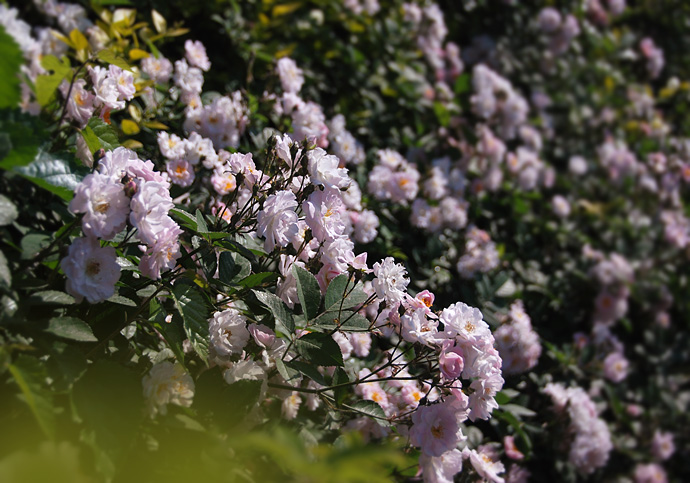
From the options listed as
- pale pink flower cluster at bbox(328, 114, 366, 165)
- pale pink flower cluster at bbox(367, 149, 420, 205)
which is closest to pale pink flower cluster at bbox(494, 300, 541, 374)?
pale pink flower cluster at bbox(367, 149, 420, 205)

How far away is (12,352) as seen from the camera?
2.75ft

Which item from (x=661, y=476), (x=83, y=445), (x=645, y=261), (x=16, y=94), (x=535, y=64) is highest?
(x=16, y=94)

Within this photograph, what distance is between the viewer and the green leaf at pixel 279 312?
3.43ft

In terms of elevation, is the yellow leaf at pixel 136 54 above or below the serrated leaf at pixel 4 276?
below

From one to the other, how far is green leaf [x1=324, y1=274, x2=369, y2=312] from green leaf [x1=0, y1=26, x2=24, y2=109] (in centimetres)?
64

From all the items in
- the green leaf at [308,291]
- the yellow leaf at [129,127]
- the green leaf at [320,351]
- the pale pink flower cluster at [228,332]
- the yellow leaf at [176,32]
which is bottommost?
→ the pale pink flower cluster at [228,332]

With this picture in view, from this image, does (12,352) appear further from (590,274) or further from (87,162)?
(590,274)

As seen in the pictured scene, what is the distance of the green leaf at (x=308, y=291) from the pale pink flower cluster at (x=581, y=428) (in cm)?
126

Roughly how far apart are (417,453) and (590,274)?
2.27 meters

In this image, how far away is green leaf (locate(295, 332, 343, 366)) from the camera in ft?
3.51

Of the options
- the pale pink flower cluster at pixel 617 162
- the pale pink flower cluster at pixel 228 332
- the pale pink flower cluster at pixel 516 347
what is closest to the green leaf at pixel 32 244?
the pale pink flower cluster at pixel 228 332

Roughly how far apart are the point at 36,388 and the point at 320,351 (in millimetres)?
498

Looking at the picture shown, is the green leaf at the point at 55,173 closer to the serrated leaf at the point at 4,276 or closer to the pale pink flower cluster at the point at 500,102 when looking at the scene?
the serrated leaf at the point at 4,276

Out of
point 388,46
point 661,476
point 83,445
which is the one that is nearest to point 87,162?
point 83,445
